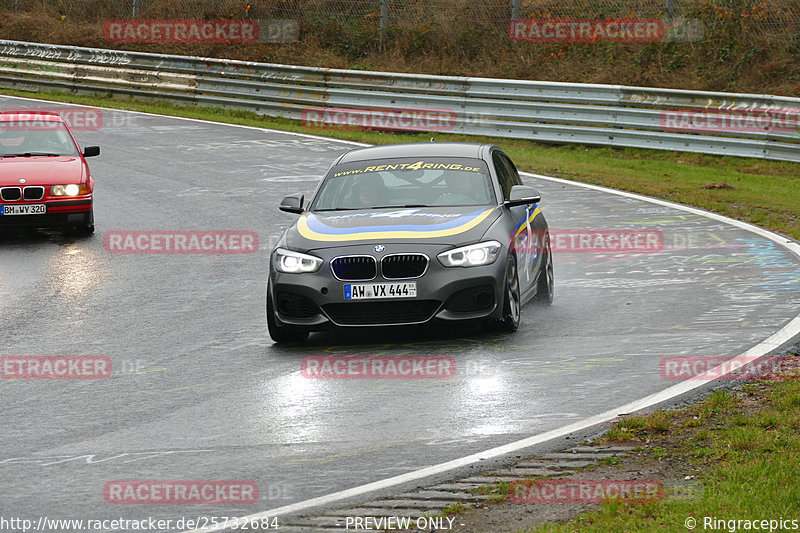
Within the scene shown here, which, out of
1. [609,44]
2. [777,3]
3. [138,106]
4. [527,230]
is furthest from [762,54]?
[527,230]

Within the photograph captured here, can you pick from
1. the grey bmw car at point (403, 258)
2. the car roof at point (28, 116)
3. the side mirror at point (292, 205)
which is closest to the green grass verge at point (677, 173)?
the grey bmw car at point (403, 258)

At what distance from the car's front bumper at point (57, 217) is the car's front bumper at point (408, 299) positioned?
720 centimetres

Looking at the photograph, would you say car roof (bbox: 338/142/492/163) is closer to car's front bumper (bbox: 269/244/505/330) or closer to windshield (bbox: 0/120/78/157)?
car's front bumper (bbox: 269/244/505/330)

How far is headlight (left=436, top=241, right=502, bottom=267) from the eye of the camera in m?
9.83

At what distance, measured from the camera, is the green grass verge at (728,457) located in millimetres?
5637

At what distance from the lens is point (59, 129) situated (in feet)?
58.6

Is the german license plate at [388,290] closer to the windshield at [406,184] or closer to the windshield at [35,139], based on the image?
the windshield at [406,184]

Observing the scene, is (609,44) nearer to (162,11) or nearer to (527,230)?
(162,11)

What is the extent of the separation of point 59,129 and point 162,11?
2199cm

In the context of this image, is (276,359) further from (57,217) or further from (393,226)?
(57,217)

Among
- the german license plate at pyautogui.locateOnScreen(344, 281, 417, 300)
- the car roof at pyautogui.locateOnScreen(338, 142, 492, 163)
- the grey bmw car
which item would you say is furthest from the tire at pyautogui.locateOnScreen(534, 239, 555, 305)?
the german license plate at pyautogui.locateOnScreen(344, 281, 417, 300)

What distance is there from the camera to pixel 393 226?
33.4 feet

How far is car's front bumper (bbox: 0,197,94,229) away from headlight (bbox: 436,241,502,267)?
7911 millimetres

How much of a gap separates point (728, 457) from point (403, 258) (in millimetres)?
3774
